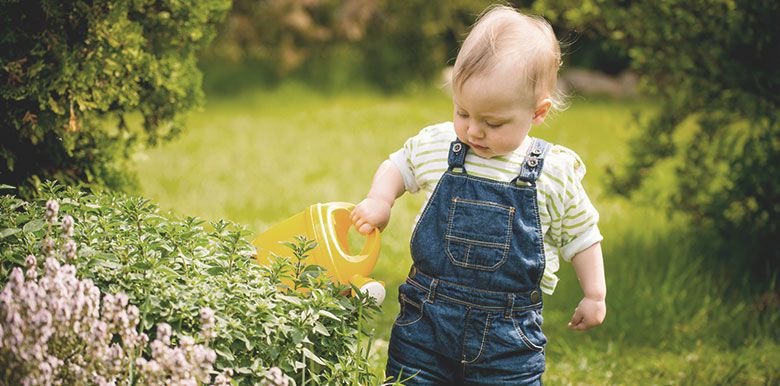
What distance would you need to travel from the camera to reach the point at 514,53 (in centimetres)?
239

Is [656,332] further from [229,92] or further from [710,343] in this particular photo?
[229,92]

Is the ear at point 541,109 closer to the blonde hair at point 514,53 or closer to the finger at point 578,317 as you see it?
the blonde hair at point 514,53

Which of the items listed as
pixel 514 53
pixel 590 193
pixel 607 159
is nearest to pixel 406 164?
pixel 514 53

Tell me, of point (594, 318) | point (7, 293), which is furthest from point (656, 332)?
point (7, 293)

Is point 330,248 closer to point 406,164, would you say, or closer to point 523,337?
point 406,164

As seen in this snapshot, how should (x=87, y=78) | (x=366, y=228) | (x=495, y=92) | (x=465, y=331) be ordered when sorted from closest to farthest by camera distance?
(x=495, y=92)
(x=465, y=331)
(x=366, y=228)
(x=87, y=78)

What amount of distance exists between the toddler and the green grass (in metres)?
0.92

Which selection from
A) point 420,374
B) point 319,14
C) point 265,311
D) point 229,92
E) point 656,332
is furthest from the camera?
point 319,14

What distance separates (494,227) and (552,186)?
217 millimetres

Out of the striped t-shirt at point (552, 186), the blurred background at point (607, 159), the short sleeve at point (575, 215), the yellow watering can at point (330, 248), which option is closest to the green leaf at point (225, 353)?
the yellow watering can at point (330, 248)

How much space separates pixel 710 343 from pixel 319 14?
726 cm

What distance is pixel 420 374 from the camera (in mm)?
2559

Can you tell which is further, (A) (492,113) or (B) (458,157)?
(B) (458,157)

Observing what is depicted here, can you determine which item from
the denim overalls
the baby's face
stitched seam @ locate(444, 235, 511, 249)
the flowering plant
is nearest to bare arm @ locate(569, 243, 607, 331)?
the denim overalls
